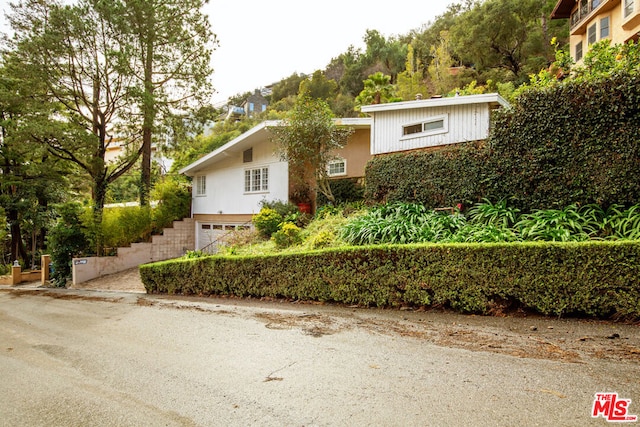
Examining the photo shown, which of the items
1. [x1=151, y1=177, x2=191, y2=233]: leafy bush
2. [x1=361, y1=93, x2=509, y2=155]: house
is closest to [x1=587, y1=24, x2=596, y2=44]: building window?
[x1=361, y1=93, x2=509, y2=155]: house

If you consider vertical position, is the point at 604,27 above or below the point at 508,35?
below

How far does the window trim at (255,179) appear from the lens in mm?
15883

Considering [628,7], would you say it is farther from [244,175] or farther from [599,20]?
[244,175]

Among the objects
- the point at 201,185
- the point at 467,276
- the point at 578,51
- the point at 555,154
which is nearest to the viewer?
the point at 467,276

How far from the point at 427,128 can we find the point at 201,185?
1279 cm

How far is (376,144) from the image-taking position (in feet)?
40.8

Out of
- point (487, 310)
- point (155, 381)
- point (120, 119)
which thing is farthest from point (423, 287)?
point (120, 119)

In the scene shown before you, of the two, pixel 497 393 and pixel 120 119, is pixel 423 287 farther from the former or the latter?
pixel 120 119

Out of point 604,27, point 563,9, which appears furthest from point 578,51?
point 563,9

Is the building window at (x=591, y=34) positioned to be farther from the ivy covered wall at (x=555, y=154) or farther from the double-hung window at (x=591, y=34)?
the ivy covered wall at (x=555, y=154)

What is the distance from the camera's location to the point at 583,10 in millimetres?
21172

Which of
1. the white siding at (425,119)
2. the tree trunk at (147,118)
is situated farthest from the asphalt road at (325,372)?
the tree trunk at (147,118)

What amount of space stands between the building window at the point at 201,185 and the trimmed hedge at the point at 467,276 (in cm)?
1101

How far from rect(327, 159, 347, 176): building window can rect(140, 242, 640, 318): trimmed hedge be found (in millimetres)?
6388
